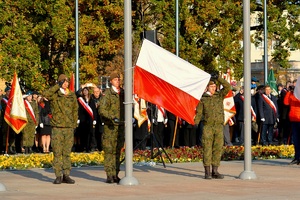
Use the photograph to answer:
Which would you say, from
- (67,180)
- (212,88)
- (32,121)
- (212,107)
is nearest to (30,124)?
(32,121)

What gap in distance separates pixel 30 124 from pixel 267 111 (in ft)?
24.6

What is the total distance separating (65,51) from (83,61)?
1565 millimetres

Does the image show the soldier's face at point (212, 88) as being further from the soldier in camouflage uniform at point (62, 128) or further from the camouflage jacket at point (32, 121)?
the camouflage jacket at point (32, 121)

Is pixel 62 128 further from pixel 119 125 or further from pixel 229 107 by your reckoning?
pixel 229 107

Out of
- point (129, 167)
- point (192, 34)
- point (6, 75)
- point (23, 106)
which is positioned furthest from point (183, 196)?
point (192, 34)

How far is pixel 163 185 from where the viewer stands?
1944 centimetres

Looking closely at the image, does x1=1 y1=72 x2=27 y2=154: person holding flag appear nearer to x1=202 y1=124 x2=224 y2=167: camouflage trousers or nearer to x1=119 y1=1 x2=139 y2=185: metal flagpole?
x1=202 y1=124 x2=224 y2=167: camouflage trousers

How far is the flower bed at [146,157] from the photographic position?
81.7 feet

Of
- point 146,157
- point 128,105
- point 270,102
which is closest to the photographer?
point 128,105

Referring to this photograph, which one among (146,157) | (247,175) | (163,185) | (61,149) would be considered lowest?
(163,185)

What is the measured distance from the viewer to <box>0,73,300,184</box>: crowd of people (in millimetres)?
19844

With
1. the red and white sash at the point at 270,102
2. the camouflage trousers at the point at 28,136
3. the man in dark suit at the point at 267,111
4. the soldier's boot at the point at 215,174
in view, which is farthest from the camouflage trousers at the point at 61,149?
the red and white sash at the point at 270,102

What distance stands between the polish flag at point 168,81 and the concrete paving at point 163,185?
1408mm

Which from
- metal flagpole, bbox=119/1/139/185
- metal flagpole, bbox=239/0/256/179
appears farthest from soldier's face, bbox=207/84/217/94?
metal flagpole, bbox=119/1/139/185
